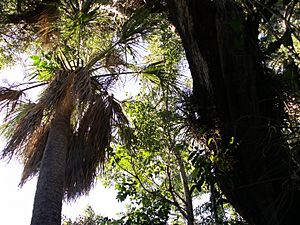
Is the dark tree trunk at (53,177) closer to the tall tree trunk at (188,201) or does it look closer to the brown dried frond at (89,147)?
the brown dried frond at (89,147)

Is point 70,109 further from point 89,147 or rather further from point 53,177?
point 53,177

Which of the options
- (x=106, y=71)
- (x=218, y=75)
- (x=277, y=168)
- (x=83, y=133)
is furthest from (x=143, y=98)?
(x=277, y=168)

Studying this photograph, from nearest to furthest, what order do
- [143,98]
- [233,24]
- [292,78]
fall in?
[292,78] < [233,24] < [143,98]

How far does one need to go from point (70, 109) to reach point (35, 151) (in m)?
0.81

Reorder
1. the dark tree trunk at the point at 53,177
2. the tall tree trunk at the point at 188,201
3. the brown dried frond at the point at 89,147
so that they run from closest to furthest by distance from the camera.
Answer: the dark tree trunk at the point at 53,177
the tall tree trunk at the point at 188,201
the brown dried frond at the point at 89,147

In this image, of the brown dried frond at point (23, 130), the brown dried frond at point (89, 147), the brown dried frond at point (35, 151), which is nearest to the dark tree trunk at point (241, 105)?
the brown dried frond at point (89, 147)

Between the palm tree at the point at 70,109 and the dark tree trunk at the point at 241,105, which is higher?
the palm tree at the point at 70,109

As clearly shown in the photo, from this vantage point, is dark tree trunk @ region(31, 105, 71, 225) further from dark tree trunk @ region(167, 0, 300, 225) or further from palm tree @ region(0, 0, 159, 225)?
dark tree trunk @ region(167, 0, 300, 225)

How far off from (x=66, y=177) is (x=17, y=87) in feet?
5.47

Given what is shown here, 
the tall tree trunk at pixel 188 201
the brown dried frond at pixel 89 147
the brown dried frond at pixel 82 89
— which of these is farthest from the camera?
the brown dried frond at pixel 89 147

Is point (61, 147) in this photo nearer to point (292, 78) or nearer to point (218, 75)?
point (218, 75)

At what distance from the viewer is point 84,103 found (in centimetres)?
486

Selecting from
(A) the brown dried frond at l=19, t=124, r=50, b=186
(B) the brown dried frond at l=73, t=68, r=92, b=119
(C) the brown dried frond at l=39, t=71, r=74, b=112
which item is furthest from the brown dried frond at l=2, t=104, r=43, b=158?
(B) the brown dried frond at l=73, t=68, r=92, b=119

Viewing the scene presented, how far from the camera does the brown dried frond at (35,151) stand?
5367 mm
